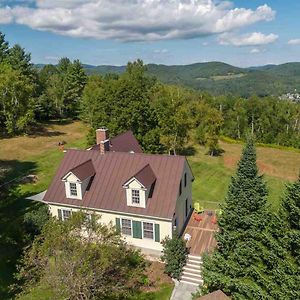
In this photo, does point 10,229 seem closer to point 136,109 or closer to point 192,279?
point 192,279

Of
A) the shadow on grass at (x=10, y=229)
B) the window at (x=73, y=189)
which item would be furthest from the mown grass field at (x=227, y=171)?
the shadow on grass at (x=10, y=229)

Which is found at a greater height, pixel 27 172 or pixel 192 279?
pixel 27 172


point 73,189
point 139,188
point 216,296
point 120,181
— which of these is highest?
point 139,188

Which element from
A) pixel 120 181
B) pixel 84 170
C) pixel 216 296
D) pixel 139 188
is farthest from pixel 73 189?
pixel 216 296

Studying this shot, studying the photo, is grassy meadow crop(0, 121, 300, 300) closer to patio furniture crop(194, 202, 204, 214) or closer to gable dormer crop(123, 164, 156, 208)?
patio furniture crop(194, 202, 204, 214)

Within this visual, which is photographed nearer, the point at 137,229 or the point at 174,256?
the point at 174,256

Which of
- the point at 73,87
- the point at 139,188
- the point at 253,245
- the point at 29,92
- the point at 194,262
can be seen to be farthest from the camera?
the point at 73,87

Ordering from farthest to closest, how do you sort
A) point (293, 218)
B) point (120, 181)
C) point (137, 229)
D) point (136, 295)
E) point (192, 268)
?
1. point (120, 181)
2. point (137, 229)
3. point (192, 268)
4. point (136, 295)
5. point (293, 218)

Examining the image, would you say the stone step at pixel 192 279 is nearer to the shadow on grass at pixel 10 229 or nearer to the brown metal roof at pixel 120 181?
the brown metal roof at pixel 120 181

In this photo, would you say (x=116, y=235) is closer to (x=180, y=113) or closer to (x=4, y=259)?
(x=4, y=259)
